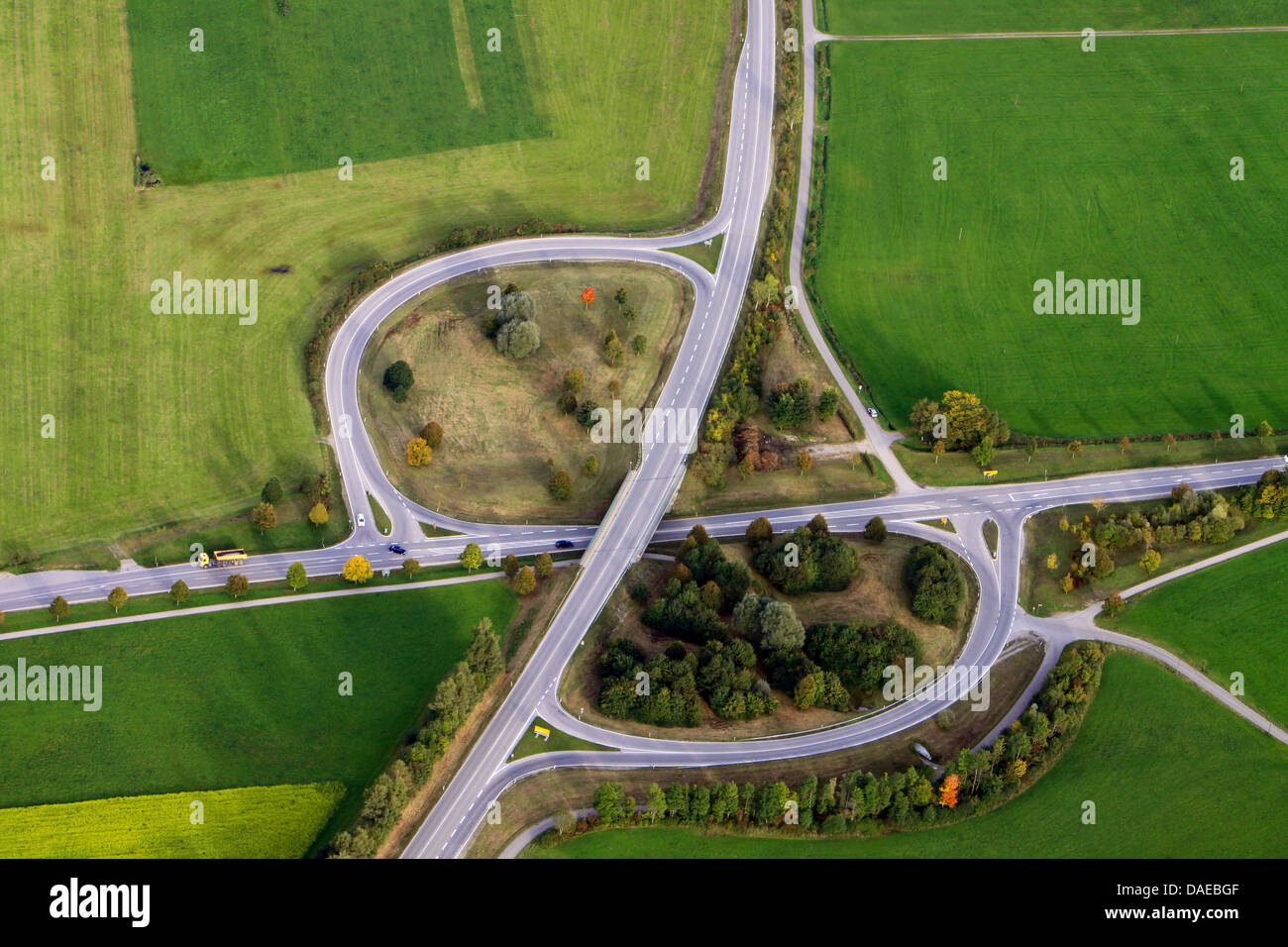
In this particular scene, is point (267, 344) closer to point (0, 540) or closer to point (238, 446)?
point (238, 446)

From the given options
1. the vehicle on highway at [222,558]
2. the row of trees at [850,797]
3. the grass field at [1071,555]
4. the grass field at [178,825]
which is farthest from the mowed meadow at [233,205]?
the grass field at [1071,555]

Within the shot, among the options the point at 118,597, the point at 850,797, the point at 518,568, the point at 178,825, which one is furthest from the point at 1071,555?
the point at 118,597

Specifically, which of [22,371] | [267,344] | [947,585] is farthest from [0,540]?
[947,585]

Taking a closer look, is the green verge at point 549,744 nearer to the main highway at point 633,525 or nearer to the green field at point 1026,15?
the main highway at point 633,525

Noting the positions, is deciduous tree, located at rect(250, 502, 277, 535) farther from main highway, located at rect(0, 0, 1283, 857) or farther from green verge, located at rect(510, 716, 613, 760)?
green verge, located at rect(510, 716, 613, 760)

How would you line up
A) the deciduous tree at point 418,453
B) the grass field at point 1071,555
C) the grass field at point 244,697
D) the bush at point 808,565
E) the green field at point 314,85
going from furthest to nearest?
the green field at point 314,85, the deciduous tree at point 418,453, the grass field at point 1071,555, the bush at point 808,565, the grass field at point 244,697
